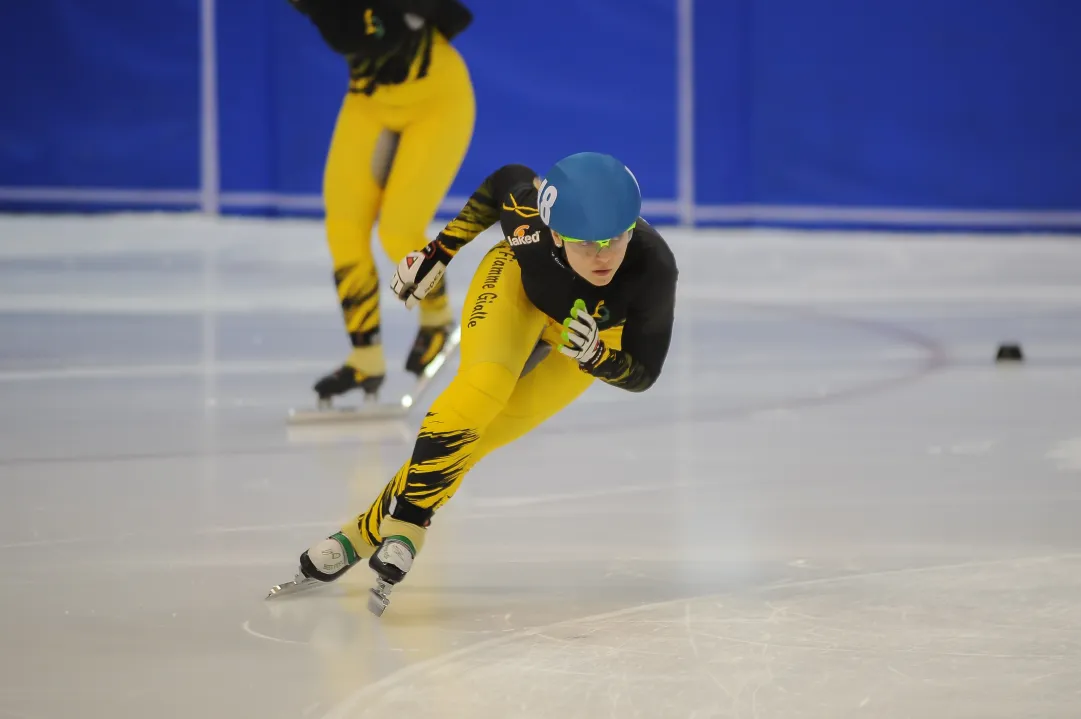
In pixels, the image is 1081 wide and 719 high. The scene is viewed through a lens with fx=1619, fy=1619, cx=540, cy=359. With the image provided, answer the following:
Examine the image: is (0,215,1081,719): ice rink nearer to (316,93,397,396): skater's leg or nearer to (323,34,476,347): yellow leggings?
(316,93,397,396): skater's leg

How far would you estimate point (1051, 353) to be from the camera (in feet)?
19.7

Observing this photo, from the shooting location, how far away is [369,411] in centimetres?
482

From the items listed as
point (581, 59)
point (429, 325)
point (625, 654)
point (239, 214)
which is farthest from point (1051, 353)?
point (239, 214)

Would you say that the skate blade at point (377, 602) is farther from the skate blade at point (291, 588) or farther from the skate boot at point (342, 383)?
the skate boot at point (342, 383)

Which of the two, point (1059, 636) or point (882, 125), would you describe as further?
point (882, 125)

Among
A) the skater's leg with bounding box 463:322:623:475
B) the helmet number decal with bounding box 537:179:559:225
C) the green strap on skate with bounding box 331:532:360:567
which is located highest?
the helmet number decal with bounding box 537:179:559:225

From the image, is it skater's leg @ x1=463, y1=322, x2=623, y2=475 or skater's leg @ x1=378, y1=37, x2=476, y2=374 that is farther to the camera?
skater's leg @ x1=378, y1=37, x2=476, y2=374

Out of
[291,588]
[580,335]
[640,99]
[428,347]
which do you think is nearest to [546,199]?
[580,335]

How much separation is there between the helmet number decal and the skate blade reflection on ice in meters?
1.85

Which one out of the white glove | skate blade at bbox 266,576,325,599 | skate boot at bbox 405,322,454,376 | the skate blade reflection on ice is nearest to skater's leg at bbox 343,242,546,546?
skate blade at bbox 266,576,325,599

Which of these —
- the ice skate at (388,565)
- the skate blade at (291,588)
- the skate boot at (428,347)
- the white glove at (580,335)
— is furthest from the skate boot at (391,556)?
the skate boot at (428,347)

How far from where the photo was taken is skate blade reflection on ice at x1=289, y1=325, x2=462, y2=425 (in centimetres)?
476

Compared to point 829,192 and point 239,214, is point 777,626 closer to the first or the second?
point 829,192

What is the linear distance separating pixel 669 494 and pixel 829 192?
659cm
